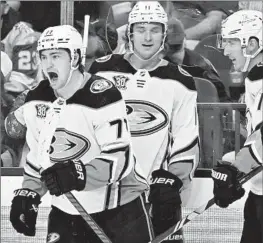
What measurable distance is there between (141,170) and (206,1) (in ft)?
2.24

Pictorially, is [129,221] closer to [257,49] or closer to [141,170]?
[141,170]

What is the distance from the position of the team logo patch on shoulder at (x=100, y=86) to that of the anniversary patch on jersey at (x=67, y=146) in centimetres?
17

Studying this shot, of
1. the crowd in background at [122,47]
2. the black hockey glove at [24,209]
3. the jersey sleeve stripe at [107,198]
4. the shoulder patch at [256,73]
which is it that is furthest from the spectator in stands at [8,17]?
the shoulder patch at [256,73]

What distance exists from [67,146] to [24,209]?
304mm

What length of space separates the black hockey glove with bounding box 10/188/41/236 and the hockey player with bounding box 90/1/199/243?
429 mm

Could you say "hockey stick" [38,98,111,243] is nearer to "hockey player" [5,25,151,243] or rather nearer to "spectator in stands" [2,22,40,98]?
"hockey player" [5,25,151,243]

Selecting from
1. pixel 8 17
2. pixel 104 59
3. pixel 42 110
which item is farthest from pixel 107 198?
pixel 8 17

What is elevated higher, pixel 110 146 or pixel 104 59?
pixel 104 59

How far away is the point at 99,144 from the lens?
3.28 m

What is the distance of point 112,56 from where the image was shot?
3.57 m

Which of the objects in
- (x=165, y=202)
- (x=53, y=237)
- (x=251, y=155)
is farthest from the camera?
(x=165, y=202)

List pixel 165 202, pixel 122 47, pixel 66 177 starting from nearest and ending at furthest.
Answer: pixel 66 177 → pixel 165 202 → pixel 122 47

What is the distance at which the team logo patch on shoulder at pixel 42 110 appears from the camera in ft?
11.4

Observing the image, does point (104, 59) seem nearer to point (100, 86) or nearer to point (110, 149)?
point (100, 86)
